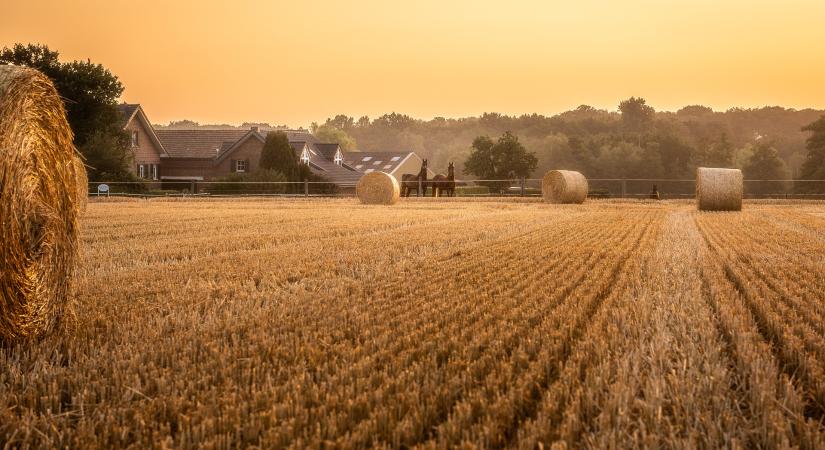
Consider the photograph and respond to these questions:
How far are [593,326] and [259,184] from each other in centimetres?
3260

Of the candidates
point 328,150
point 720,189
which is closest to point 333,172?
point 328,150

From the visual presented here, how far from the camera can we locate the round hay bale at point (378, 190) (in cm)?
2578

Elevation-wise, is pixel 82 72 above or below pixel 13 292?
above

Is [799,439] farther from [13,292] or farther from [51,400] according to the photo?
[13,292]

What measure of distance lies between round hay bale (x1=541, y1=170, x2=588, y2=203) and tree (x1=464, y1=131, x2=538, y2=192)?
2420cm

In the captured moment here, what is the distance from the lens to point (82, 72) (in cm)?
3803

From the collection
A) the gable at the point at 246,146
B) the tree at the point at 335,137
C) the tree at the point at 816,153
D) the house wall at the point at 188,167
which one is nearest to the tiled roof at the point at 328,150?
the gable at the point at 246,146

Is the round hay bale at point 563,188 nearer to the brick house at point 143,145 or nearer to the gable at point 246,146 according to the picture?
the gable at point 246,146

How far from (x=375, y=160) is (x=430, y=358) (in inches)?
2693

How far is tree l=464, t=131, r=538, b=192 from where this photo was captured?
50.9m

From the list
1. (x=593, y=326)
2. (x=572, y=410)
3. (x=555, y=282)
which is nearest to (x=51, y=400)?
(x=572, y=410)

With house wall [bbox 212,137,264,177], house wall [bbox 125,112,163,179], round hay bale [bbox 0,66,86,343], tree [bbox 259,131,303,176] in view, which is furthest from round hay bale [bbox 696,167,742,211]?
house wall [bbox 125,112,163,179]

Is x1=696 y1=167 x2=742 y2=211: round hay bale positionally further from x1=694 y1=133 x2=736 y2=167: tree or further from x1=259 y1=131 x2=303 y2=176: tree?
x1=694 y1=133 x2=736 y2=167: tree

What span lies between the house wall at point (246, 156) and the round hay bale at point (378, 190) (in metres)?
26.9
